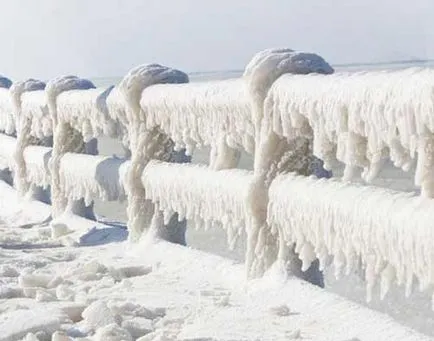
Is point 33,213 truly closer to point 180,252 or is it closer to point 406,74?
point 180,252

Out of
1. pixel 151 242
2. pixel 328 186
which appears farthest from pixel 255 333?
pixel 151 242

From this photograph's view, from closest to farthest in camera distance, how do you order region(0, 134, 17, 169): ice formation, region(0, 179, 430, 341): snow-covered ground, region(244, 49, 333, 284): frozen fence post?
region(0, 179, 430, 341): snow-covered ground < region(244, 49, 333, 284): frozen fence post < region(0, 134, 17, 169): ice formation

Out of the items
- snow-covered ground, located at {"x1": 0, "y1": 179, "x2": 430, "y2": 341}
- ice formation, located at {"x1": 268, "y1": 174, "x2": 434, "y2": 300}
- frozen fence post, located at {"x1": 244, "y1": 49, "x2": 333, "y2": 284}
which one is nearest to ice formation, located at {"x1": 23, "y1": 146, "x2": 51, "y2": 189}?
snow-covered ground, located at {"x1": 0, "y1": 179, "x2": 430, "y2": 341}

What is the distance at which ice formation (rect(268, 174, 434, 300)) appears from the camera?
8.53 ft

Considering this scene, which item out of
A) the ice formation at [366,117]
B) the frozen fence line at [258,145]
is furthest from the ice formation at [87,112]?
the ice formation at [366,117]

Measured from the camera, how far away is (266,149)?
385 centimetres

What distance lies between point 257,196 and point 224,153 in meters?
0.54

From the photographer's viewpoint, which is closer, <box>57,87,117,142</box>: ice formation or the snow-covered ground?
the snow-covered ground

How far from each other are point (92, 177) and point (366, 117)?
3.56 m

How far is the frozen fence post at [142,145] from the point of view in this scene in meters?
5.30

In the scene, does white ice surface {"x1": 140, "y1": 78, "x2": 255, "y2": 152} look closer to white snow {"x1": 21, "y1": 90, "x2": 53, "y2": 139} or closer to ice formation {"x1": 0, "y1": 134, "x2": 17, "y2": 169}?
white snow {"x1": 21, "y1": 90, "x2": 53, "y2": 139}

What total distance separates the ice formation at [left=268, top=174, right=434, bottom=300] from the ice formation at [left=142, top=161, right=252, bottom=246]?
0.35m

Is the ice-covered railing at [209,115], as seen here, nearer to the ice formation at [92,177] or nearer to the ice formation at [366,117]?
the ice formation at [366,117]

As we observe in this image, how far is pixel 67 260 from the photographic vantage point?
5.14m
